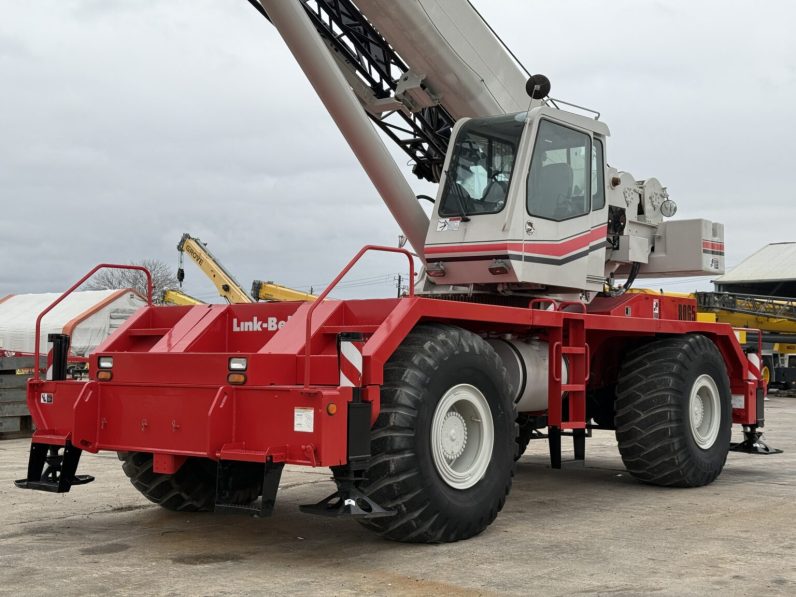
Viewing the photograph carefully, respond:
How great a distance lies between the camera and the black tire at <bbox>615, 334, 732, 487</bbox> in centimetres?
907

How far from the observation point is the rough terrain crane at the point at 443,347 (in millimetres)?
6145

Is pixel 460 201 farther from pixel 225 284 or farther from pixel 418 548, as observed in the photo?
pixel 225 284

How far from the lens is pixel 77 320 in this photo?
28516 millimetres

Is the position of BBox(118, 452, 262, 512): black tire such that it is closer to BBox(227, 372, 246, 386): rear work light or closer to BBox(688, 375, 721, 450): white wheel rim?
BBox(227, 372, 246, 386): rear work light

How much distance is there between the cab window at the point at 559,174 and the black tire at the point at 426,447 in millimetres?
1999

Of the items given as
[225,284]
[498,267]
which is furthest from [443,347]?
[225,284]

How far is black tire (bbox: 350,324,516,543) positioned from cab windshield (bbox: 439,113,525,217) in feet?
6.29

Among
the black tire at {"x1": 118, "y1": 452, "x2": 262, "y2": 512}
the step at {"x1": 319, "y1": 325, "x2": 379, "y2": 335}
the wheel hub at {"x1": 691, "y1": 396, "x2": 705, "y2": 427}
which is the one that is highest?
the step at {"x1": 319, "y1": 325, "x2": 379, "y2": 335}

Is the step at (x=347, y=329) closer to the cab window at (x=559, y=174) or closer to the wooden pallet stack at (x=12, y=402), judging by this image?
the cab window at (x=559, y=174)

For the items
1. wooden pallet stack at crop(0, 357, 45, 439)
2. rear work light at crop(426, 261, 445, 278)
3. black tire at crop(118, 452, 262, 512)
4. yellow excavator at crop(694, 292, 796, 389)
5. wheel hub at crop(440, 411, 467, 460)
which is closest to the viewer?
wheel hub at crop(440, 411, 467, 460)

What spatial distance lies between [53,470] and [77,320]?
22.4m

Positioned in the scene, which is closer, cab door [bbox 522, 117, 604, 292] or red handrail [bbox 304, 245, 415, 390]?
red handrail [bbox 304, 245, 415, 390]

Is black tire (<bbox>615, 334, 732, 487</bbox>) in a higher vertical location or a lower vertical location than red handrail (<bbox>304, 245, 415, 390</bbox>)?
lower

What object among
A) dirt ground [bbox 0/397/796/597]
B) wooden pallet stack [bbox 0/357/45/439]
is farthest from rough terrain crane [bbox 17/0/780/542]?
wooden pallet stack [bbox 0/357/45/439]
